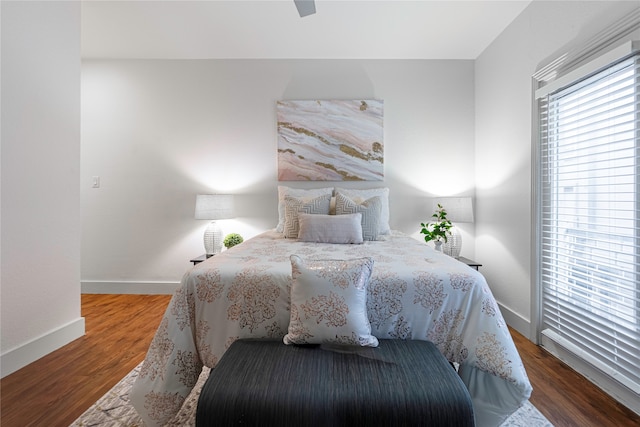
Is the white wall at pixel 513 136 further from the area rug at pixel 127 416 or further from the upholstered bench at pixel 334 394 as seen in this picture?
the upholstered bench at pixel 334 394

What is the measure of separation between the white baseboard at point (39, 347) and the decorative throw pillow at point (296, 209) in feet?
5.66

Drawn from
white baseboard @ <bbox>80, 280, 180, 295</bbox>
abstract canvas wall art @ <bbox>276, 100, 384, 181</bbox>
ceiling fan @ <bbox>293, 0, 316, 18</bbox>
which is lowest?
white baseboard @ <bbox>80, 280, 180, 295</bbox>

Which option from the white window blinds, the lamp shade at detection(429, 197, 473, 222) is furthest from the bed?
the lamp shade at detection(429, 197, 473, 222)

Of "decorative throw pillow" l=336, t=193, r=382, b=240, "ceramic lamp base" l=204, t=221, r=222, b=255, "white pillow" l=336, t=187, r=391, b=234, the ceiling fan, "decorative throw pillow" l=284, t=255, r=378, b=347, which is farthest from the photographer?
"ceramic lamp base" l=204, t=221, r=222, b=255

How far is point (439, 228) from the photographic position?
312cm

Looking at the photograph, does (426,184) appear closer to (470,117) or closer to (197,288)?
(470,117)

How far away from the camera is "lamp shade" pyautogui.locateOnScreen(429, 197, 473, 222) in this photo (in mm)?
3107

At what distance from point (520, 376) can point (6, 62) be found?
3202 millimetres

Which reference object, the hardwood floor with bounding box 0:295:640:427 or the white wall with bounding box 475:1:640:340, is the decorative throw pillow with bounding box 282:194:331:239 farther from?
the white wall with bounding box 475:1:640:340

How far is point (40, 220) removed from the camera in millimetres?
2125

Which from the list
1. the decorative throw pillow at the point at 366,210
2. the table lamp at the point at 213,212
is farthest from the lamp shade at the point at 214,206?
the decorative throw pillow at the point at 366,210

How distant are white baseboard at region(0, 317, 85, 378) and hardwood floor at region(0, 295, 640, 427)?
4 cm

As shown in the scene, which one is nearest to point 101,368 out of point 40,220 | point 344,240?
point 40,220

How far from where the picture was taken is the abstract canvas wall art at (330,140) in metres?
3.45
